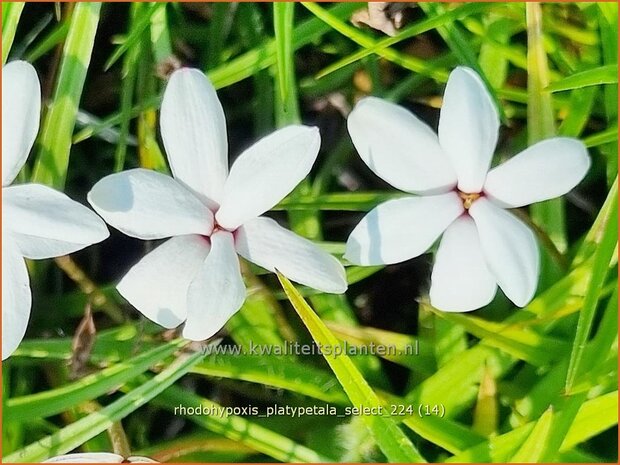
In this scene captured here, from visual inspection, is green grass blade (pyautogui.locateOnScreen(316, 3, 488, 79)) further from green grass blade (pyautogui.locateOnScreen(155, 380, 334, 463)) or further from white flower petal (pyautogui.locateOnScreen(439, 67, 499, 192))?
green grass blade (pyautogui.locateOnScreen(155, 380, 334, 463))

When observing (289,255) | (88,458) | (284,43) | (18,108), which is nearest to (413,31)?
(284,43)

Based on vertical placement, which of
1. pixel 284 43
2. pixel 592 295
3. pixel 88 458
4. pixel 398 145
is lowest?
pixel 88 458

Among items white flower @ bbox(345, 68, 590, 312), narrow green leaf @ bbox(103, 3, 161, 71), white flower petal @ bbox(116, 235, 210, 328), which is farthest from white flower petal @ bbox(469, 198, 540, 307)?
narrow green leaf @ bbox(103, 3, 161, 71)

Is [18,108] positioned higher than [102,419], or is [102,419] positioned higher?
[18,108]

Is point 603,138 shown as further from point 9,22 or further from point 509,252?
point 9,22

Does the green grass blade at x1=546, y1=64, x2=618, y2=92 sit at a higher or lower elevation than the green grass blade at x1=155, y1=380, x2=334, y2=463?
higher

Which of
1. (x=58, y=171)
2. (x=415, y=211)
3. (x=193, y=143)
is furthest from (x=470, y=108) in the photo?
(x=58, y=171)
